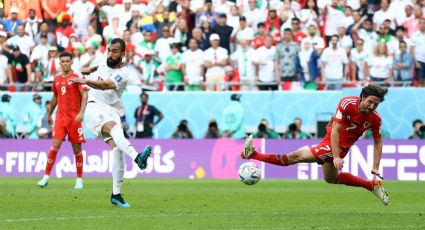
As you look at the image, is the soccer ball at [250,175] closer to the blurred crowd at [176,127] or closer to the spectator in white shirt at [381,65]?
the blurred crowd at [176,127]

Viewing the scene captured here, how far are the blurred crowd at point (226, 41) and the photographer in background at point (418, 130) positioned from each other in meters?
1.26

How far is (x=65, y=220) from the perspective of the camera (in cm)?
1386

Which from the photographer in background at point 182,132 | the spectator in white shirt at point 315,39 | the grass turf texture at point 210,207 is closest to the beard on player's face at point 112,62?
the grass turf texture at point 210,207

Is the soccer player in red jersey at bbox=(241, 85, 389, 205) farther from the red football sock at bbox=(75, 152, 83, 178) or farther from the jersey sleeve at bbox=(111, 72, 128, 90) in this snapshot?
the red football sock at bbox=(75, 152, 83, 178)

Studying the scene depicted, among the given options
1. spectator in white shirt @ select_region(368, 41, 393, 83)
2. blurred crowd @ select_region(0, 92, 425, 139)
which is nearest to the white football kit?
blurred crowd @ select_region(0, 92, 425, 139)

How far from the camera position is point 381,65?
95.6ft

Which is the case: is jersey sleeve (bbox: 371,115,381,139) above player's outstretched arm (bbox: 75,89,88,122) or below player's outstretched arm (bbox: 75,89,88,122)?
below

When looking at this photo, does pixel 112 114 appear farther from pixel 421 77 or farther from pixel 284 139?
pixel 421 77

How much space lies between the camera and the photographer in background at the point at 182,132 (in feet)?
98.2

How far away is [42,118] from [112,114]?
14.3 m

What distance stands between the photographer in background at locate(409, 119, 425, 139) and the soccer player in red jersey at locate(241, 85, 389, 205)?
1164 centimetres

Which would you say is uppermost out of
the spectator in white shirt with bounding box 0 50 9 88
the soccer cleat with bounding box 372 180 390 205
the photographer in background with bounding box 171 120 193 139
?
the spectator in white shirt with bounding box 0 50 9 88

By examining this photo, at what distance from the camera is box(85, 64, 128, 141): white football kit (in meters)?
16.4

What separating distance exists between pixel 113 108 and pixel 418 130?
13354 millimetres
